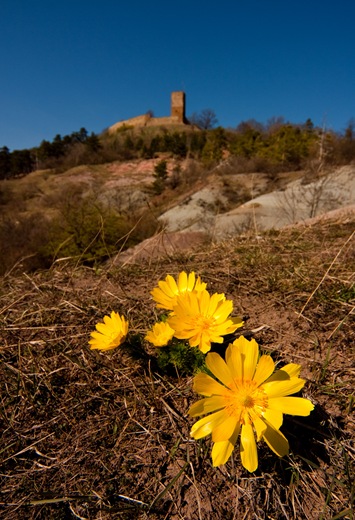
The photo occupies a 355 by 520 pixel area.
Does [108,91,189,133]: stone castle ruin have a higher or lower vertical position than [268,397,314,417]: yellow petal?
higher

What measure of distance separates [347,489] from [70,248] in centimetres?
538

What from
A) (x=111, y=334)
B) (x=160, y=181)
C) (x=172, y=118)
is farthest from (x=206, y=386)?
(x=172, y=118)

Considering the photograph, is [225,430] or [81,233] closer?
[225,430]

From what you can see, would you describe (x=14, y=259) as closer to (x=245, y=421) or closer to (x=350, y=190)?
(x=245, y=421)

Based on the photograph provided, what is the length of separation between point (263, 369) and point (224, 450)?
192mm

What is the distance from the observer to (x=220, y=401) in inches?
26.4

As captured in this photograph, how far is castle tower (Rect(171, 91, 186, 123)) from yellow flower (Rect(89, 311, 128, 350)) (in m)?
52.7

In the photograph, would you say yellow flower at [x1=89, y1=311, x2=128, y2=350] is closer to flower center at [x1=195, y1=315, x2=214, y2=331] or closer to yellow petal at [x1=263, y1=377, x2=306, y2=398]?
flower center at [x1=195, y1=315, x2=214, y2=331]

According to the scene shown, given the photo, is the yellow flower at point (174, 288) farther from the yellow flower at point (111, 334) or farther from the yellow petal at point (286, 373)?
the yellow petal at point (286, 373)

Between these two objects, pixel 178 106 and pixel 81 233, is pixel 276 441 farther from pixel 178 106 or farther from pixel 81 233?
pixel 178 106

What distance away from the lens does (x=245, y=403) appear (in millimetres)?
661

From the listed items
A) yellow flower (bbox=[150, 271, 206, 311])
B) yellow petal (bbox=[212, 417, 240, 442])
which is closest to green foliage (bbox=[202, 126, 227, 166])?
yellow flower (bbox=[150, 271, 206, 311])

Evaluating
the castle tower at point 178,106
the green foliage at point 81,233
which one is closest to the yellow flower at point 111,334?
the green foliage at point 81,233

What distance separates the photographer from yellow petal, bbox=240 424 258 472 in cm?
61
